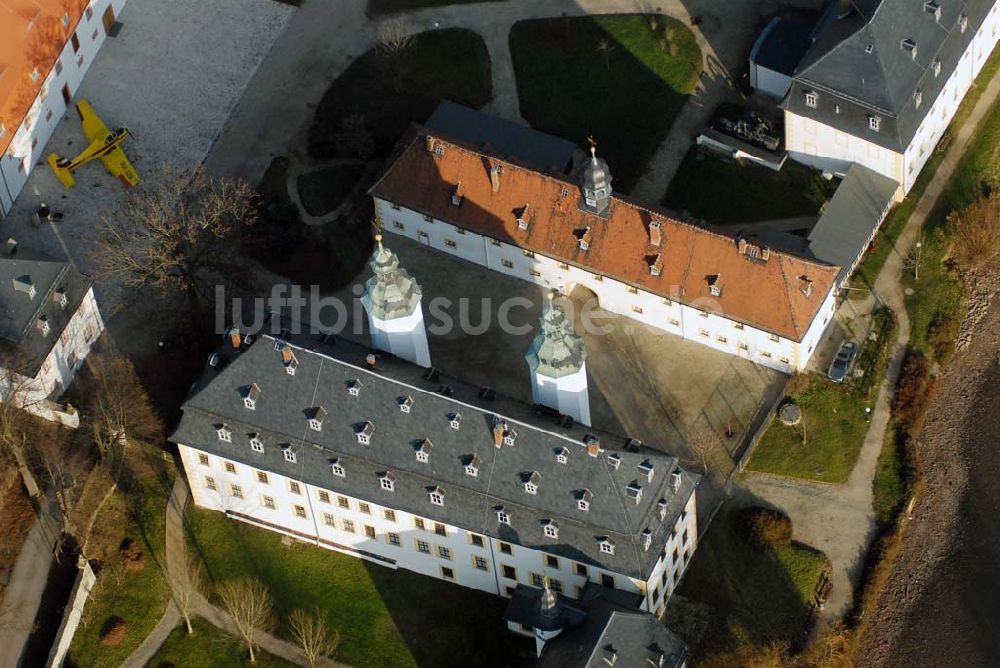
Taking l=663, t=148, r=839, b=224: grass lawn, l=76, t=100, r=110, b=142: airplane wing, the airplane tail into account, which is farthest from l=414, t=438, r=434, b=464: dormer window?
l=76, t=100, r=110, b=142: airplane wing

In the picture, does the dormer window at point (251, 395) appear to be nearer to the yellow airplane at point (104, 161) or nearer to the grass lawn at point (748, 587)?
the yellow airplane at point (104, 161)

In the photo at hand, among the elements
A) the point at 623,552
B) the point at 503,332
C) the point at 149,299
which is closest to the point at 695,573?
the point at 623,552

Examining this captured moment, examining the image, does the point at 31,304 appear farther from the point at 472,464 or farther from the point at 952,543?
the point at 952,543

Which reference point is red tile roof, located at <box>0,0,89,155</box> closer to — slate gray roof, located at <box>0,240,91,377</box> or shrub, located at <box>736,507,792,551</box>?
slate gray roof, located at <box>0,240,91,377</box>

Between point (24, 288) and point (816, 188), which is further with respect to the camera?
point (816, 188)

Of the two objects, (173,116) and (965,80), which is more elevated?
(965,80)

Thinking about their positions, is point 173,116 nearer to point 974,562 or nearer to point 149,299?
point 149,299
